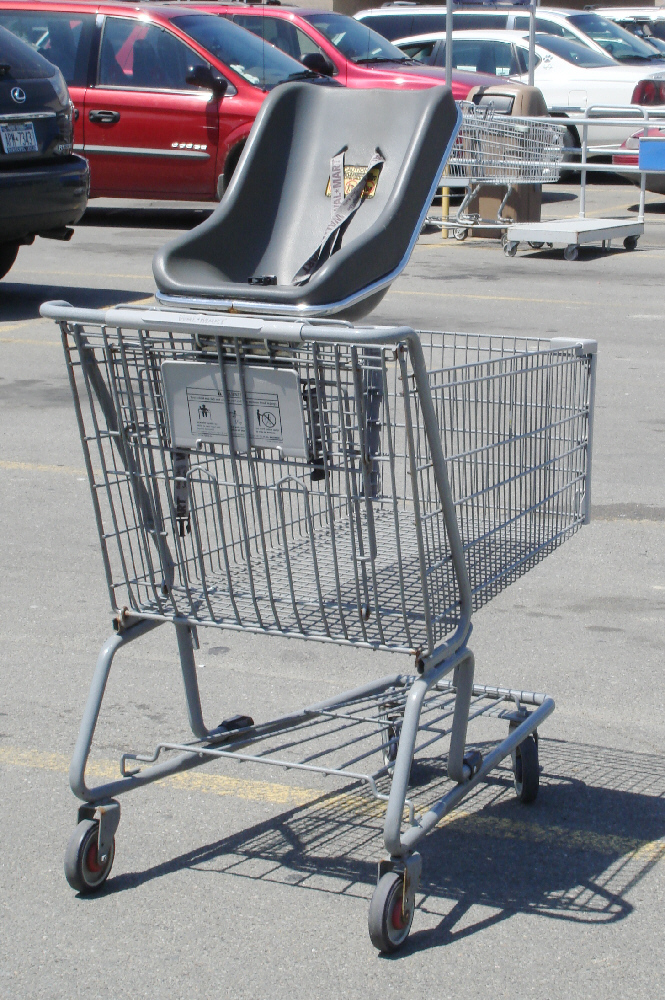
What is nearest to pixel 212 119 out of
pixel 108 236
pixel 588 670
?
pixel 108 236

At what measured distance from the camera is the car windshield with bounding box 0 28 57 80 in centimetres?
925

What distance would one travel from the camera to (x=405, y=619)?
2.79 m

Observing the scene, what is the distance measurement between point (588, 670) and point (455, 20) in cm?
1812

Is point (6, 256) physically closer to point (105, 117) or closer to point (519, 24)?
point (105, 117)

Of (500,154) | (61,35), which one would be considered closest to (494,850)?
(500,154)

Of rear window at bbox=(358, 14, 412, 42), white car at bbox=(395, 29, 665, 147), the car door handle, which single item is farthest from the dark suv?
rear window at bbox=(358, 14, 412, 42)

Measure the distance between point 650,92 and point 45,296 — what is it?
9412 millimetres

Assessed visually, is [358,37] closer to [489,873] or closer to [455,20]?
[455,20]

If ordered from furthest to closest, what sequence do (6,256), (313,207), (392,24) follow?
(392,24) → (6,256) → (313,207)

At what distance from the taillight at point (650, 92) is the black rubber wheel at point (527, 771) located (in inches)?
590

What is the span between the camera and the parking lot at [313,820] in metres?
2.69

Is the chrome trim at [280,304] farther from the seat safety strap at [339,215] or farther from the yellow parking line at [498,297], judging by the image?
the yellow parking line at [498,297]

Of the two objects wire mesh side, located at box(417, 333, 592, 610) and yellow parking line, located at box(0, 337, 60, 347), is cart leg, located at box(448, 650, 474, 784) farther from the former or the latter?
yellow parking line, located at box(0, 337, 60, 347)

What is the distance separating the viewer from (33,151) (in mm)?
9453
